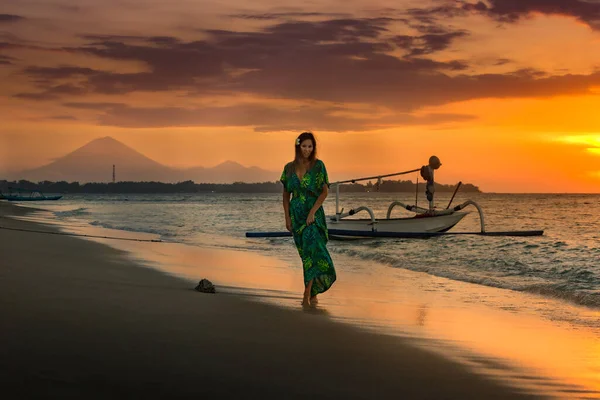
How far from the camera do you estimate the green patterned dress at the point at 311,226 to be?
8852 mm

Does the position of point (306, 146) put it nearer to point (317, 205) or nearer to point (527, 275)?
point (317, 205)

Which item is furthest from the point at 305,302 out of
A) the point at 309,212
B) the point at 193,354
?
the point at 193,354

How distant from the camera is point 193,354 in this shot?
5.25m

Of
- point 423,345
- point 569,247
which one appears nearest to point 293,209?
point 423,345

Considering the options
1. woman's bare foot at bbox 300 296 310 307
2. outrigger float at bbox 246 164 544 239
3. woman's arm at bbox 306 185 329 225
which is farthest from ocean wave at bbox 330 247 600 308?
outrigger float at bbox 246 164 544 239

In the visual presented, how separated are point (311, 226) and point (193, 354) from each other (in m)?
4.01

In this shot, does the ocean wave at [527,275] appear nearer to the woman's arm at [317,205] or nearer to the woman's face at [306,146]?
the woman's arm at [317,205]

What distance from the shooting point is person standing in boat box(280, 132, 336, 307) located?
28.9 feet

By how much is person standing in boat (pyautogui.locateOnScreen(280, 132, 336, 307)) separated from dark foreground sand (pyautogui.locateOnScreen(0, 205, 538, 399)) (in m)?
0.97

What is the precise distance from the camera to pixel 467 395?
184 inches

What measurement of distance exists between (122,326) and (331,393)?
2.40 m

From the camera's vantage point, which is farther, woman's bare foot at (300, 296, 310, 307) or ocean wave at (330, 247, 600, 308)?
ocean wave at (330, 247, 600, 308)

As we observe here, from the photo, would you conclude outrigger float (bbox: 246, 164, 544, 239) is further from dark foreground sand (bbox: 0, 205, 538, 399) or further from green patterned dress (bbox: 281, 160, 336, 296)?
dark foreground sand (bbox: 0, 205, 538, 399)

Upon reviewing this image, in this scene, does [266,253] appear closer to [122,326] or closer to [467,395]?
[122,326]
